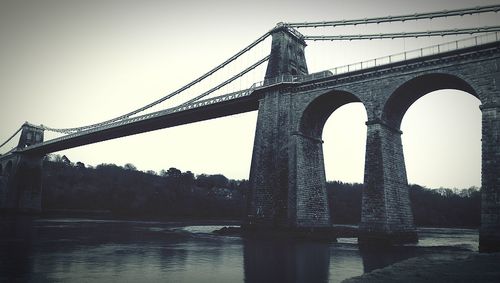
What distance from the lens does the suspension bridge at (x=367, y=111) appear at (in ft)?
70.9

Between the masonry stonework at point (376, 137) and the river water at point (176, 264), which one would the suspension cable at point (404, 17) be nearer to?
the masonry stonework at point (376, 137)

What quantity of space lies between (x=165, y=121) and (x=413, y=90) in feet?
93.0

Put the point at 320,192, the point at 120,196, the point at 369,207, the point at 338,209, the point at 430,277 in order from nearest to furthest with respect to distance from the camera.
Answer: the point at 430,277 → the point at 369,207 → the point at 320,192 → the point at 338,209 → the point at 120,196

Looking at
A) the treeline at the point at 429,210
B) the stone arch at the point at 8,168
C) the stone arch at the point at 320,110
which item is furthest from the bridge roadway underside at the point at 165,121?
the treeline at the point at 429,210

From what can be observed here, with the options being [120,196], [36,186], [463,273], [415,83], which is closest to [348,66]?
[415,83]

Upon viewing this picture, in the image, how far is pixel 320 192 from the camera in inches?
1190

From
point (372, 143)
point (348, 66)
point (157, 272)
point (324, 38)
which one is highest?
point (324, 38)

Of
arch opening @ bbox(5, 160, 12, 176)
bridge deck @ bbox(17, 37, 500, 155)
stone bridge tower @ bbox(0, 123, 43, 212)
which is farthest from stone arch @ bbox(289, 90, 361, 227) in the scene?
arch opening @ bbox(5, 160, 12, 176)

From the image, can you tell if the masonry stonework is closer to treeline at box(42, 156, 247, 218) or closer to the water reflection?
the water reflection

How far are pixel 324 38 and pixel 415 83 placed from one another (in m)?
10.4

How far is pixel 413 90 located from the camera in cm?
2572

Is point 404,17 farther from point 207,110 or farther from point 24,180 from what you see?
point 24,180

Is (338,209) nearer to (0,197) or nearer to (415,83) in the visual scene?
(415,83)

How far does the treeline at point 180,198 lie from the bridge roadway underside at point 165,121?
19.6 meters
